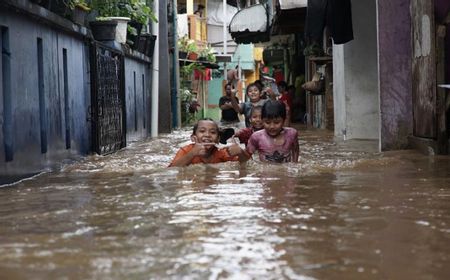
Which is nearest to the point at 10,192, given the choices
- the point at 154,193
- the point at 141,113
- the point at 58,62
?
the point at 154,193

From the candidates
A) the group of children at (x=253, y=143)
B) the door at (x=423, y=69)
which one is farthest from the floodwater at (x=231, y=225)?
the door at (x=423, y=69)

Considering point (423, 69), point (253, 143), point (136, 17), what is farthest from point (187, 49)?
point (253, 143)

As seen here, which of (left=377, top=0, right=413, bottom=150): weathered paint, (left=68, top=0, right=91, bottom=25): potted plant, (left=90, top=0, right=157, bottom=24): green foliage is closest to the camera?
(left=68, top=0, right=91, bottom=25): potted plant

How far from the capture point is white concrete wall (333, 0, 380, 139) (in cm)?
1318

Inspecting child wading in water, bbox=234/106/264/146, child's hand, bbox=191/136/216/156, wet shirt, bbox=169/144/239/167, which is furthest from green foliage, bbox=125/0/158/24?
child's hand, bbox=191/136/216/156

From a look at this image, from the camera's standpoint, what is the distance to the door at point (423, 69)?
8055mm

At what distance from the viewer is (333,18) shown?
1162 cm

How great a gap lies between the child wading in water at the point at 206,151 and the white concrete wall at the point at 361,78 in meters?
6.41

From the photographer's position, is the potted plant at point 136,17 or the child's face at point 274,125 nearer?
the child's face at point 274,125

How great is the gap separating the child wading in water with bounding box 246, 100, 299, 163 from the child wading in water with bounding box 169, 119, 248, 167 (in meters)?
0.48

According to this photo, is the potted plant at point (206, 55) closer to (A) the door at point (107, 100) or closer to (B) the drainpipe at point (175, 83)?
(B) the drainpipe at point (175, 83)

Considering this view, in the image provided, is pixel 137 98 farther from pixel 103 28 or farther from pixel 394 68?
pixel 394 68

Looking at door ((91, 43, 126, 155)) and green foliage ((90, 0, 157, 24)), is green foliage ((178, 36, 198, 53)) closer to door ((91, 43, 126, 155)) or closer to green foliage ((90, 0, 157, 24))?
green foliage ((90, 0, 157, 24))

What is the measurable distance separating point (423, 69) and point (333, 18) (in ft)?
11.2
